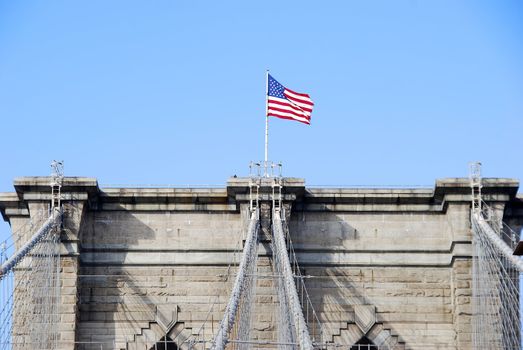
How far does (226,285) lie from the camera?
65875mm

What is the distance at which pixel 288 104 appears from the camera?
2749 inches

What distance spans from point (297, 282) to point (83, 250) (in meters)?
6.69

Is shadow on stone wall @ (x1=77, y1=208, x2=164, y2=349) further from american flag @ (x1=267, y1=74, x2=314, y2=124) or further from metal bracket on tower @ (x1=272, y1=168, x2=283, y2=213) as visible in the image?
american flag @ (x1=267, y1=74, x2=314, y2=124)

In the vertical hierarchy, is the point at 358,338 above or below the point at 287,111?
below

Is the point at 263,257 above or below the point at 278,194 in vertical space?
below

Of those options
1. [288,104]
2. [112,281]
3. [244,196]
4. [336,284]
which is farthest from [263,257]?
[288,104]

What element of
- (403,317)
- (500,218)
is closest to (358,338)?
(403,317)

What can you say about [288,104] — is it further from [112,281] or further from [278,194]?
[112,281]

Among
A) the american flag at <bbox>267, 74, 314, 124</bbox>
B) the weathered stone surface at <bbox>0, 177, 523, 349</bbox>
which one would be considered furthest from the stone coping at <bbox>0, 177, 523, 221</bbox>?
the american flag at <bbox>267, 74, 314, 124</bbox>

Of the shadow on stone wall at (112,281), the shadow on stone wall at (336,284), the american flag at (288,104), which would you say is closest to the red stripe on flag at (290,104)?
the american flag at (288,104)

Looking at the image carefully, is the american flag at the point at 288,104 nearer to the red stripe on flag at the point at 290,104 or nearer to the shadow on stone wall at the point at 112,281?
the red stripe on flag at the point at 290,104

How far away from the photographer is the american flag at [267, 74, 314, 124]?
69.6 metres

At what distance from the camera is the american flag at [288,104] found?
69625 millimetres

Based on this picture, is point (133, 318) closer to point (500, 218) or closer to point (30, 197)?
point (30, 197)
